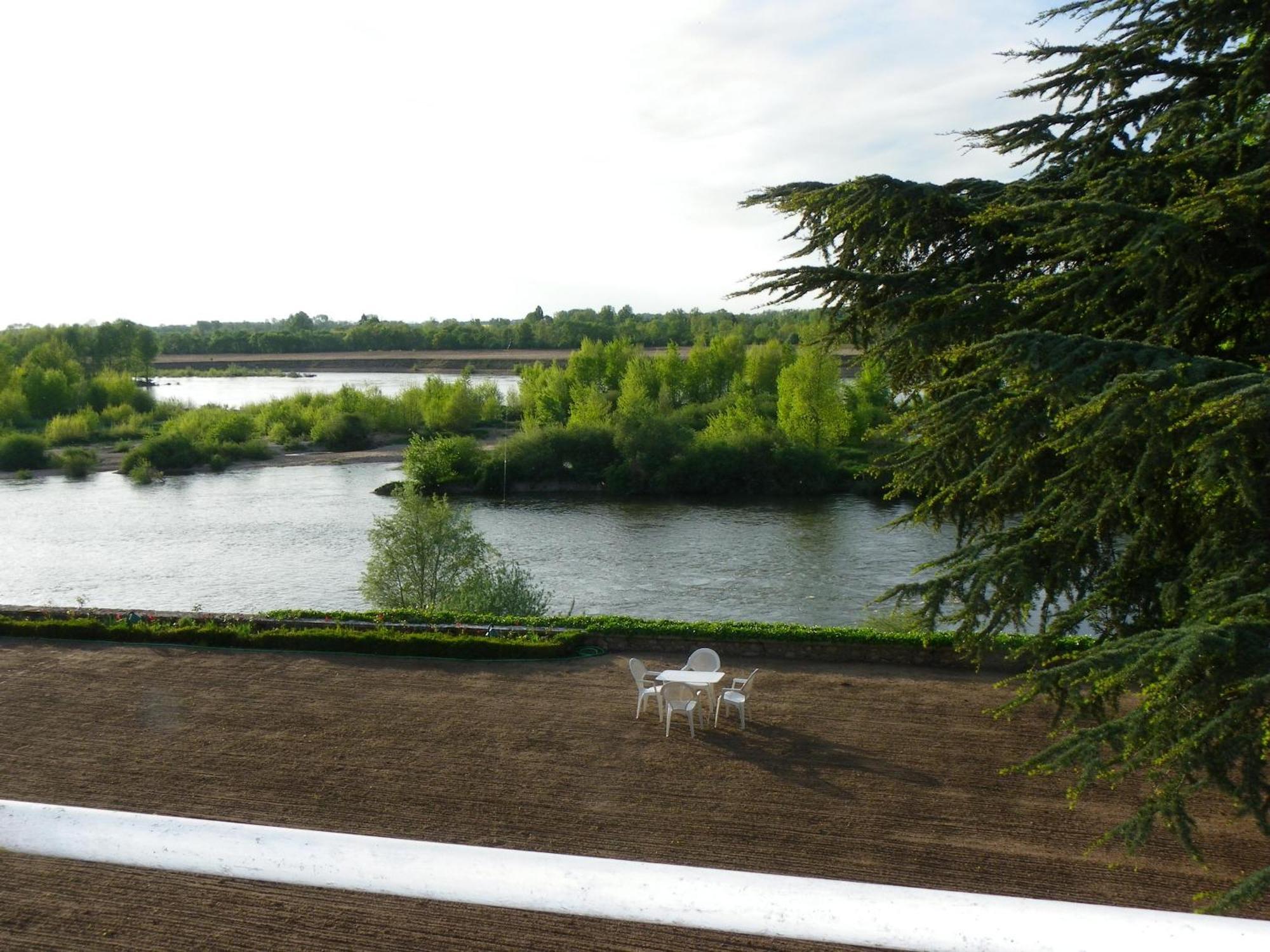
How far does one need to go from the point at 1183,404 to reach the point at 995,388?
2054 mm

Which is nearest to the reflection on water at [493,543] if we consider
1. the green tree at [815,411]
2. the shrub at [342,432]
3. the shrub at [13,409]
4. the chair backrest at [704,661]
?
the green tree at [815,411]

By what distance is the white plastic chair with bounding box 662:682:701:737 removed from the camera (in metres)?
10.0

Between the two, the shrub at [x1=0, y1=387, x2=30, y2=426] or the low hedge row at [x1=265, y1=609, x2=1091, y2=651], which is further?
the shrub at [x1=0, y1=387, x2=30, y2=426]

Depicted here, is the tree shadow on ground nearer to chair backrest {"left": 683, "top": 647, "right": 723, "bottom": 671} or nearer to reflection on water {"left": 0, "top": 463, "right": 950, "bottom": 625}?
chair backrest {"left": 683, "top": 647, "right": 723, "bottom": 671}

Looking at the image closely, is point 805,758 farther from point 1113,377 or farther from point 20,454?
point 20,454

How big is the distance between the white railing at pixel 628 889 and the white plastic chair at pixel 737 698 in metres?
9.17

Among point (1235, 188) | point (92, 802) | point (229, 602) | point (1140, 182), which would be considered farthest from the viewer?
point (229, 602)

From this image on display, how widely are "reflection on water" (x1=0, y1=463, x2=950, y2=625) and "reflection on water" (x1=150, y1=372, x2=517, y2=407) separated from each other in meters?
44.8

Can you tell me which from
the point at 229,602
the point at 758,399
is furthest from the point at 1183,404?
the point at 758,399

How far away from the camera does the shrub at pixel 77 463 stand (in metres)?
51.7

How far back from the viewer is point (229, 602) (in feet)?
87.4

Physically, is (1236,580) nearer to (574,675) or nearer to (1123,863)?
(1123,863)

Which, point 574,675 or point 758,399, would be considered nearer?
point 574,675

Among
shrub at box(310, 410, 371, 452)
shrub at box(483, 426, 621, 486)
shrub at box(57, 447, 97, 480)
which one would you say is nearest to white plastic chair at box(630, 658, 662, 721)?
shrub at box(483, 426, 621, 486)
